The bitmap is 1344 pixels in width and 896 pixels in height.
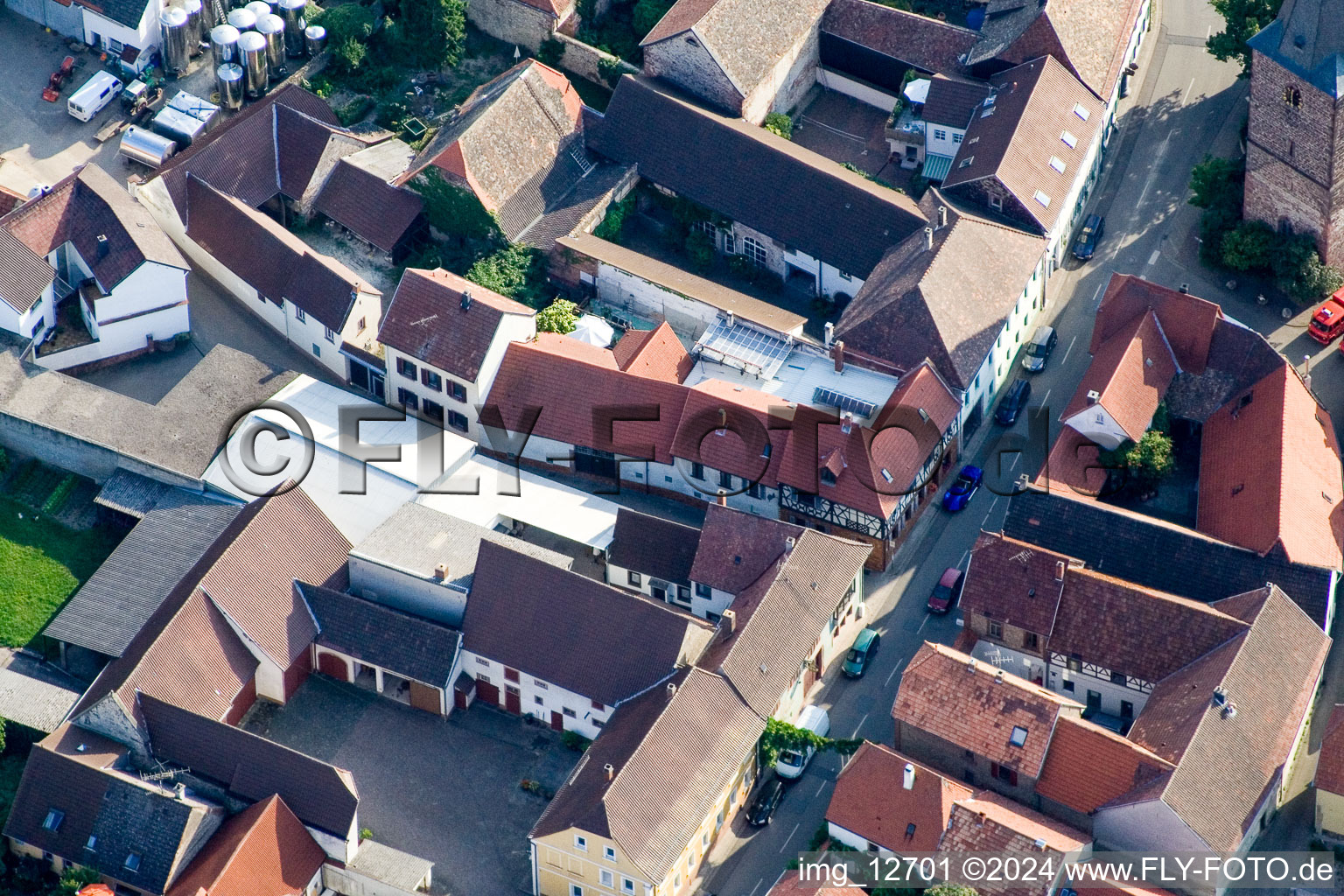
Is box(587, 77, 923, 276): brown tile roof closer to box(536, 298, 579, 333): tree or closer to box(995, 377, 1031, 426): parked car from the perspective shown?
box(995, 377, 1031, 426): parked car

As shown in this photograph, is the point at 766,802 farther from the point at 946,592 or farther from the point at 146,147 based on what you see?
the point at 146,147

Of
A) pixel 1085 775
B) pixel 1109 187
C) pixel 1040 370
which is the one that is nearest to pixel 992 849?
pixel 1085 775

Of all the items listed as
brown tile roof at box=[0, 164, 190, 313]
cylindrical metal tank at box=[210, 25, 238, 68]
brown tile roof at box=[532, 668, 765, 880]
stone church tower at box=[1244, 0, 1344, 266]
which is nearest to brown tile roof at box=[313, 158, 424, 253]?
brown tile roof at box=[0, 164, 190, 313]

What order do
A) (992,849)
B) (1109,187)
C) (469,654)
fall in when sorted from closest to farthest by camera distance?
(992,849)
(469,654)
(1109,187)

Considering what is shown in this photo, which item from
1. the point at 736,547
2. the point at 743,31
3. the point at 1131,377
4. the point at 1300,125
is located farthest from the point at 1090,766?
the point at 743,31

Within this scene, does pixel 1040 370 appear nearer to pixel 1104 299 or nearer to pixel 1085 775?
pixel 1104 299

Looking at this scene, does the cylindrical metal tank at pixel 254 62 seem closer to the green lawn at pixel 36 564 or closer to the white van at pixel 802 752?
the green lawn at pixel 36 564
